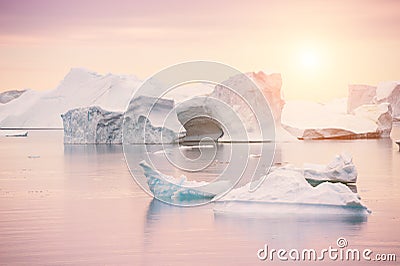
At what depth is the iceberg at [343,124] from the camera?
1153 inches

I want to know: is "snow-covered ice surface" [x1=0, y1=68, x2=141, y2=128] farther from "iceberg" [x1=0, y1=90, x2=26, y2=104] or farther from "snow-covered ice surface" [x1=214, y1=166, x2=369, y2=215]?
"snow-covered ice surface" [x1=214, y1=166, x2=369, y2=215]

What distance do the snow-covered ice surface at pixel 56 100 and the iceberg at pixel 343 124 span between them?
71.8 ft

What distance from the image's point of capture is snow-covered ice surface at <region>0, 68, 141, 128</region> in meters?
52.9

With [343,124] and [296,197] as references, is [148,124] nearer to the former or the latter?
[343,124]

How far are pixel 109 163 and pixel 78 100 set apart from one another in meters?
35.5

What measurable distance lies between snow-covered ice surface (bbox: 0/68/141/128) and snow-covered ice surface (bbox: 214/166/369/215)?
1673 inches

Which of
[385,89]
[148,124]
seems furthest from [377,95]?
[148,124]

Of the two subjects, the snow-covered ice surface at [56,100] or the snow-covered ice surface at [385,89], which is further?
the snow-covered ice surface at [56,100]

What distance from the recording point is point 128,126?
957 inches

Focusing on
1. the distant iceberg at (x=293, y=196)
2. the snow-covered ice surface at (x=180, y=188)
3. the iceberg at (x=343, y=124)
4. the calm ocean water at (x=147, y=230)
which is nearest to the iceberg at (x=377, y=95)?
the iceberg at (x=343, y=124)

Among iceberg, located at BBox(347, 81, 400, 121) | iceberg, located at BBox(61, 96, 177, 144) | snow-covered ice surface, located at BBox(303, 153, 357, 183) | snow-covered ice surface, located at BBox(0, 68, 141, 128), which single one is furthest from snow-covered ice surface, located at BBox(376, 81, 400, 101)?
snow-covered ice surface, located at BBox(303, 153, 357, 183)

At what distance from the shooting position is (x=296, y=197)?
837 cm

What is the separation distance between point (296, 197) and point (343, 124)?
71.5ft

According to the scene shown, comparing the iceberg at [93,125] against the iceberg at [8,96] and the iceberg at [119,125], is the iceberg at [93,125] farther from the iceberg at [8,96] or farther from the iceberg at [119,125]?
the iceberg at [8,96]
